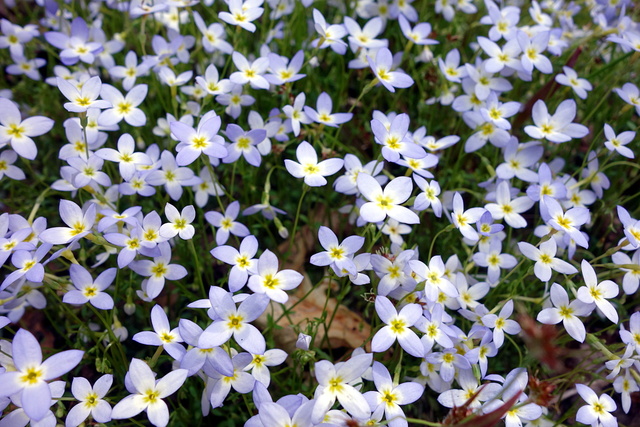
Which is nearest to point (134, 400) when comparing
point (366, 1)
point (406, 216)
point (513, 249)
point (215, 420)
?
point (215, 420)

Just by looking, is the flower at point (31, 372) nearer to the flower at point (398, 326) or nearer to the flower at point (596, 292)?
the flower at point (398, 326)

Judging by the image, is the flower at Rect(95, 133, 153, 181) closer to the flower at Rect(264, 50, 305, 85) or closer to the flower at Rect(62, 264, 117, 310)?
the flower at Rect(62, 264, 117, 310)

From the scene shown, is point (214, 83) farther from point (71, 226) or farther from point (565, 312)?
point (565, 312)

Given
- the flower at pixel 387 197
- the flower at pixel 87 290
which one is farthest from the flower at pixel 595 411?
the flower at pixel 87 290

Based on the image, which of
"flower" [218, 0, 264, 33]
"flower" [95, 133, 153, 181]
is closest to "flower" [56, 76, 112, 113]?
"flower" [95, 133, 153, 181]

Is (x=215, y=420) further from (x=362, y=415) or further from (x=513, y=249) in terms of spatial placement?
(x=513, y=249)

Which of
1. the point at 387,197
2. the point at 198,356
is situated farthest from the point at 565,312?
the point at 198,356
